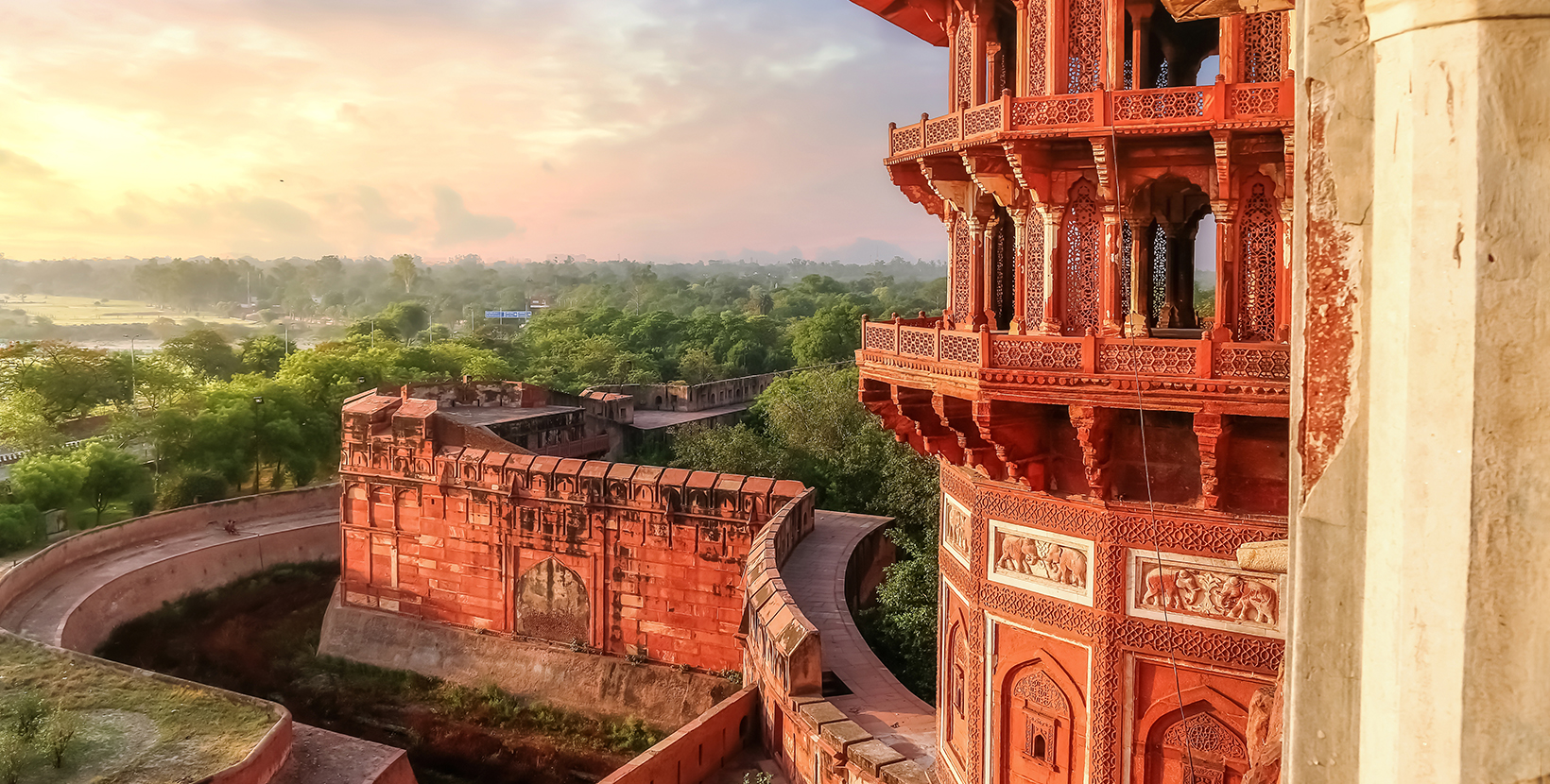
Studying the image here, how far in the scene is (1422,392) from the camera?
81.7 inches

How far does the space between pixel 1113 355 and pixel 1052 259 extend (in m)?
1.14

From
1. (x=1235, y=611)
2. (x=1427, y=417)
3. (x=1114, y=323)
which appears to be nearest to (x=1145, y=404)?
(x=1114, y=323)

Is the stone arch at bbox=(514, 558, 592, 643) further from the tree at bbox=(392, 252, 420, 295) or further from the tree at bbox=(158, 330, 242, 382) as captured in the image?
the tree at bbox=(392, 252, 420, 295)

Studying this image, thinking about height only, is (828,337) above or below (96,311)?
below

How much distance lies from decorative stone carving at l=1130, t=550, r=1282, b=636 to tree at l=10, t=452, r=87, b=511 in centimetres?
2826

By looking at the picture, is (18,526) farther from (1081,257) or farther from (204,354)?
(1081,257)

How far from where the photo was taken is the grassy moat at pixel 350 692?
62.3ft

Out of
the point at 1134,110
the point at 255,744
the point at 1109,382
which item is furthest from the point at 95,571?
the point at 1134,110

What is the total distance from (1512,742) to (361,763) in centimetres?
1559

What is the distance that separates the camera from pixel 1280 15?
7039 millimetres

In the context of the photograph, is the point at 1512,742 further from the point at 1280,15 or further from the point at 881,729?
the point at 881,729

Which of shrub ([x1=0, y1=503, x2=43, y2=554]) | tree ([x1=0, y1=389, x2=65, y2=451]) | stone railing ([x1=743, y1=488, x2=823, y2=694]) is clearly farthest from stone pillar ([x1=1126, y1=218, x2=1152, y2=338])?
tree ([x1=0, y1=389, x2=65, y2=451])

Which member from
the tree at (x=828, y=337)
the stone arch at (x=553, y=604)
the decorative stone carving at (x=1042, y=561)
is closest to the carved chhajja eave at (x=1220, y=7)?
the decorative stone carving at (x=1042, y=561)

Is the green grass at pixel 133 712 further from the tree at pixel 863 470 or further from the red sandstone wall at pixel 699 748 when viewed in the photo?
the tree at pixel 863 470
